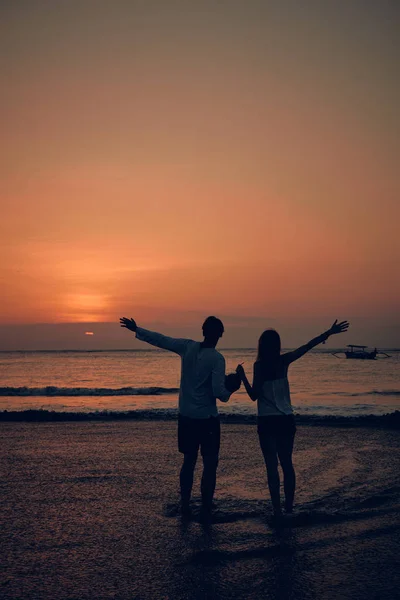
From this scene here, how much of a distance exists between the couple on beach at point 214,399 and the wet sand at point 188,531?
2.02 ft

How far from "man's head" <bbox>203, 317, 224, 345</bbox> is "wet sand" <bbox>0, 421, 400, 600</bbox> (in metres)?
1.99

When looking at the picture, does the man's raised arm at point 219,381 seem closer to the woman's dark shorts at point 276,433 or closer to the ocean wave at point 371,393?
the woman's dark shorts at point 276,433

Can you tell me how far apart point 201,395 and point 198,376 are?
22 centimetres

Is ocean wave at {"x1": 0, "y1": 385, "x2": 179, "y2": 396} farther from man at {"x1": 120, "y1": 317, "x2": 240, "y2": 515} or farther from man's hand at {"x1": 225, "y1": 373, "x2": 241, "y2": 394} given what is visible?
man's hand at {"x1": 225, "y1": 373, "x2": 241, "y2": 394}

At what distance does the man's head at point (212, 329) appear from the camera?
6281 millimetres

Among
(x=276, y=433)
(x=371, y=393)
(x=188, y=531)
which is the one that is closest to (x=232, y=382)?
(x=276, y=433)

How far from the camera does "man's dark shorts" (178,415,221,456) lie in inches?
244


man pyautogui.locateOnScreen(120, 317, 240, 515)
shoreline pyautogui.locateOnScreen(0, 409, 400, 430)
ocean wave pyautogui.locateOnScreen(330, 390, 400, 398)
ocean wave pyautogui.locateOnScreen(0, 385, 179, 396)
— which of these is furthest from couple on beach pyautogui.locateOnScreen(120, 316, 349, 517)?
ocean wave pyautogui.locateOnScreen(330, 390, 400, 398)

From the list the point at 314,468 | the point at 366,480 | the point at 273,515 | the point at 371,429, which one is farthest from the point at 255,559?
the point at 371,429

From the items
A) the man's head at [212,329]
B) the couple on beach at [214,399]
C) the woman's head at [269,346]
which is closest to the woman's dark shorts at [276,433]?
the couple on beach at [214,399]

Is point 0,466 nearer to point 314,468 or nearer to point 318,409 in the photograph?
point 314,468

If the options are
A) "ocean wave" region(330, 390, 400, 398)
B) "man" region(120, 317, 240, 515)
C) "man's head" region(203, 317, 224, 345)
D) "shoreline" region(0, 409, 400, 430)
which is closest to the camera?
"man" region(120, 317, 240, 515)

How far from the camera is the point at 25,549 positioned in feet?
17.4

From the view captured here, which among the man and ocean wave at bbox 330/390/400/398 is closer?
the man
